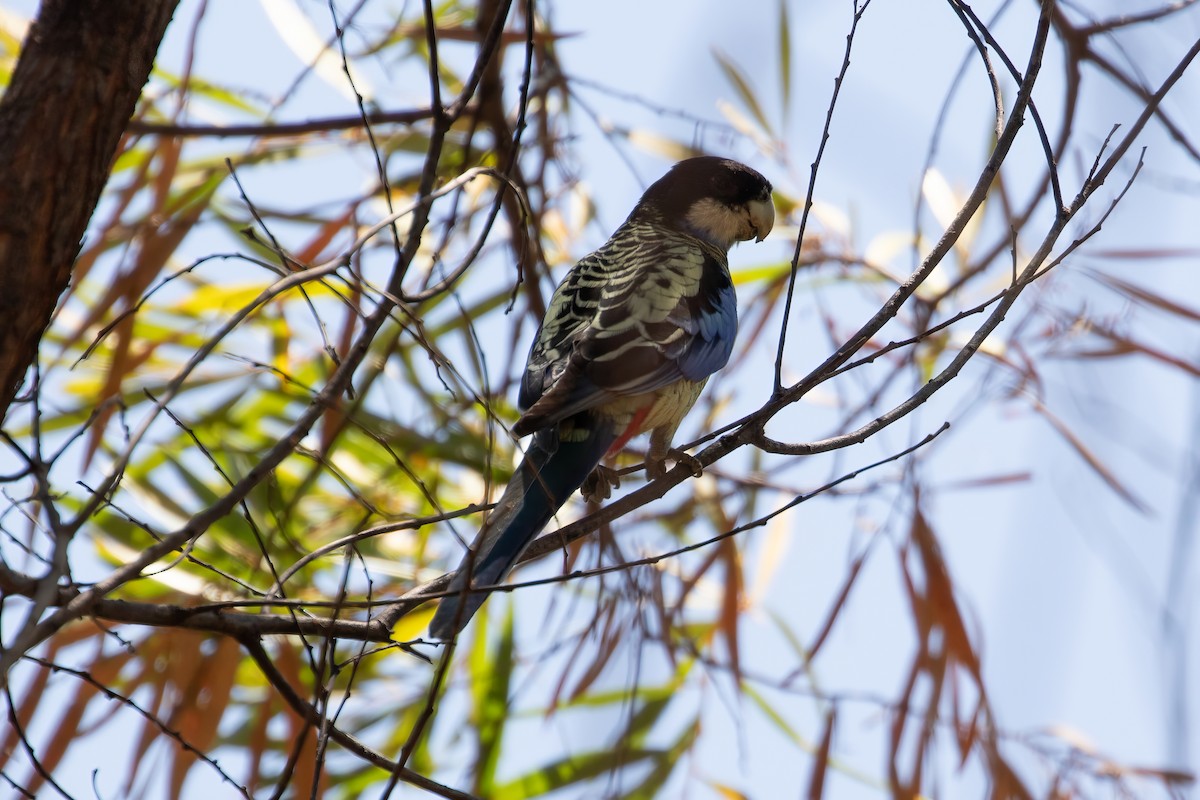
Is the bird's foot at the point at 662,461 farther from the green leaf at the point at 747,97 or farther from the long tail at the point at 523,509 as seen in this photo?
the green leaf at the point at 747,97

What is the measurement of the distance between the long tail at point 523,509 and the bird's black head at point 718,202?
125cm

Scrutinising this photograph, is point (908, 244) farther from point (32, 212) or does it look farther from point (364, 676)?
point (32, 212)

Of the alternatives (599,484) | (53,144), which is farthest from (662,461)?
(53,144)

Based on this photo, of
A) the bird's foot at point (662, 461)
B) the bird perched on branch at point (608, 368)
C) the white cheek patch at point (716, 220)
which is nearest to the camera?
the bird perched on branch at point (608, 368)

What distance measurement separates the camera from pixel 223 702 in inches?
135

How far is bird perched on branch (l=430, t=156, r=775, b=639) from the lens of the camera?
2.34m

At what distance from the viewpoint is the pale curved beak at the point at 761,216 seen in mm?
3807

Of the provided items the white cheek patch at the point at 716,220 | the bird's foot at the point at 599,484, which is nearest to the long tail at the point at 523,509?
the bird's foot at the point at 599,484

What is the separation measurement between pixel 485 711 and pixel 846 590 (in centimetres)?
131

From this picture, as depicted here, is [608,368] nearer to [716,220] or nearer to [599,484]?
[599,484]

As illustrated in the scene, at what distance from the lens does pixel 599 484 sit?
A: 3.13 meters

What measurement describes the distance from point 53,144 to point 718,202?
8.24 ft

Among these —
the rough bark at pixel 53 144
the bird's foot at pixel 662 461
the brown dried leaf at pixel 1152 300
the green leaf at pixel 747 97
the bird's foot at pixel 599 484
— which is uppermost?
the green leaf at pixel 747 97

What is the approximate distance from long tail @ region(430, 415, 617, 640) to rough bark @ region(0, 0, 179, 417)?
65 cm
